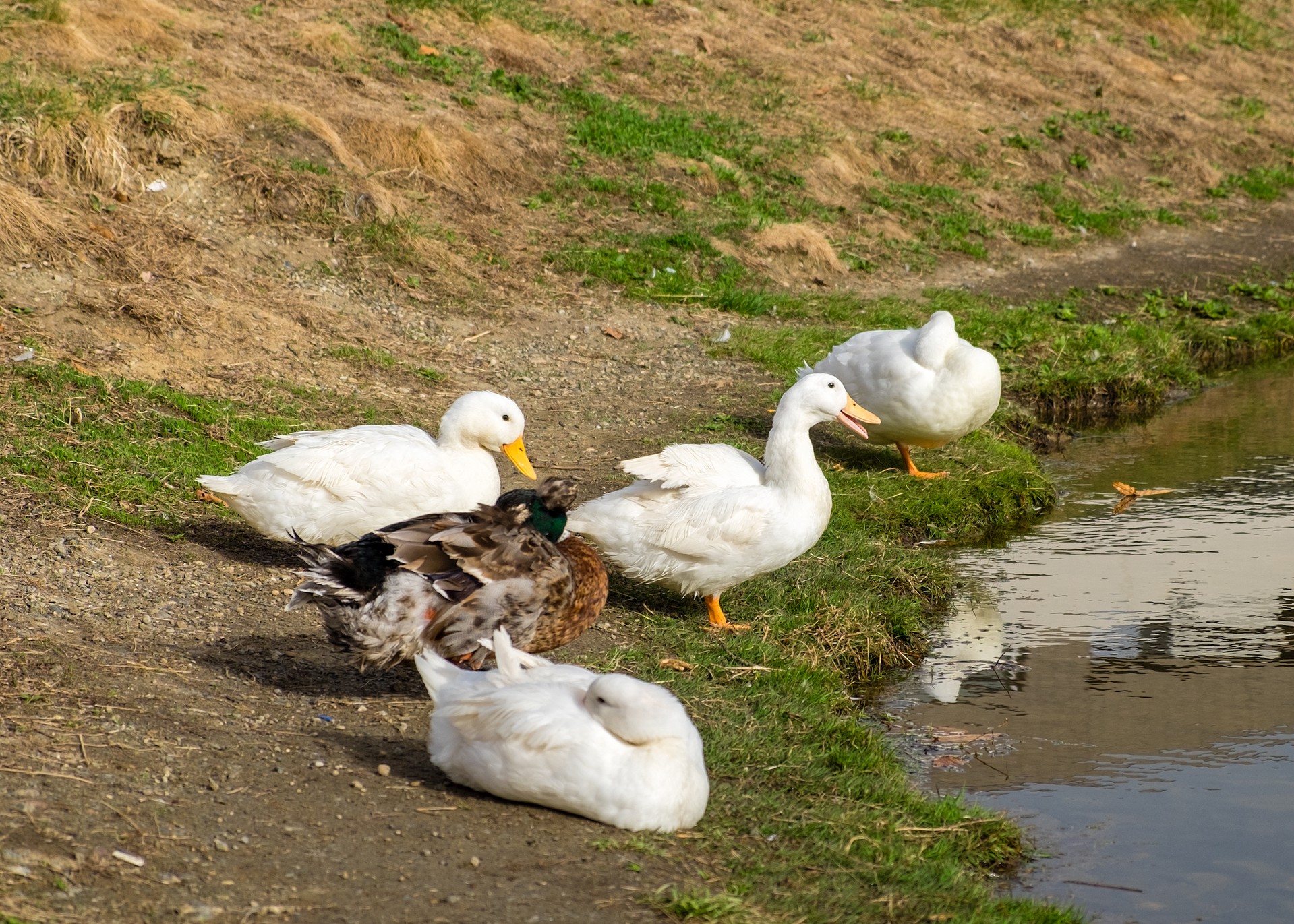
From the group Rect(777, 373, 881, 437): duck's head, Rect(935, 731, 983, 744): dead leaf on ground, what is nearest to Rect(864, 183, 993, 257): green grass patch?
Rect(777, 373, 881, 437): duck's head

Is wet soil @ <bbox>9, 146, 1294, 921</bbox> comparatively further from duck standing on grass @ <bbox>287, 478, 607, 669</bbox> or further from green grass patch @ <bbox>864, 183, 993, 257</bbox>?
green grass patch @ <bbox>864, 183, 993, 257</bbox>

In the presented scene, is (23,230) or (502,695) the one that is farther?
(23,230)

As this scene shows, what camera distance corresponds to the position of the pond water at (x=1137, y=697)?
4809mm

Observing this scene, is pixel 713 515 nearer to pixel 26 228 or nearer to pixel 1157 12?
pixel 26 228

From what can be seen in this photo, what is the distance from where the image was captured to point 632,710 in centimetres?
428

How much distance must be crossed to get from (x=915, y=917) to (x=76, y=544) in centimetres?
407

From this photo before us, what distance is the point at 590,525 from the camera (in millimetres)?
6406

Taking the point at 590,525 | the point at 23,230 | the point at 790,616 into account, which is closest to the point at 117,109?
the point at 23,230

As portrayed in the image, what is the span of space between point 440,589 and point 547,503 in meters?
0.67

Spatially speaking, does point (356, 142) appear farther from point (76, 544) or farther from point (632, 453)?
point (76, 544)

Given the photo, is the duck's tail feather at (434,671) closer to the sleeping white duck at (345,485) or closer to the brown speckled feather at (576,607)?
the brown speckled feather at (576,607)

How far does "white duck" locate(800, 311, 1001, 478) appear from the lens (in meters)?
8.49

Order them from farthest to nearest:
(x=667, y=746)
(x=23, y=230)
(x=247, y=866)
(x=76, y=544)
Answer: (x=23, y=230), (x=76, y=544), (x=667, y=746), (x=247, y=866)

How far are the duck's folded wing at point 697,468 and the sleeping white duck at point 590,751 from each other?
2.00 metres
